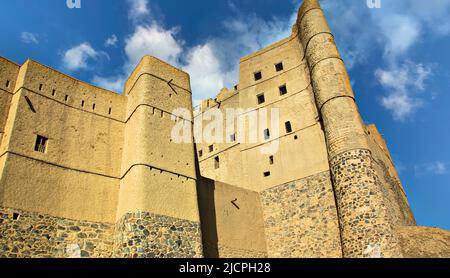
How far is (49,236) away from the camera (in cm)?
1121

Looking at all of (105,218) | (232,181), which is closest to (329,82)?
(232,181)

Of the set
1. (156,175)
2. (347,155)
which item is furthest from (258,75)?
(156,175)

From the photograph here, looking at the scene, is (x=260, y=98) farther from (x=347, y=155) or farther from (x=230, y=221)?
(x=230, y=221)

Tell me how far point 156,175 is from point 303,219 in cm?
711

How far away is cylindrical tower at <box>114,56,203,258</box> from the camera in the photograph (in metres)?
11.8

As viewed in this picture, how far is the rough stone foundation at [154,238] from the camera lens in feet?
37.5

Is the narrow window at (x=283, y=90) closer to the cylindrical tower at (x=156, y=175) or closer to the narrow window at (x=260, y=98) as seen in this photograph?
the narrow window at (x=260, y=98)

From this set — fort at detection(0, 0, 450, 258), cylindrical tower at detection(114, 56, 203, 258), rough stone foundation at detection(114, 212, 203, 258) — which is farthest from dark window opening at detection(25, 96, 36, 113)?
rough stone foundation at detection(114, 212, 203, 258)

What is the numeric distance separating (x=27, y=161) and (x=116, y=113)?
415cm

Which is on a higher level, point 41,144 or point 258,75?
point 258,75

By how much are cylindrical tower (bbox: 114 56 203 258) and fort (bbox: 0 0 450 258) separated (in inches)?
1.7

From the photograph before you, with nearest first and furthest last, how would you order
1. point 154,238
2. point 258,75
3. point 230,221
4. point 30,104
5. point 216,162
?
point 154,238
point 30,104
point 230,221
point 258,75
point 216,162
